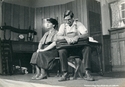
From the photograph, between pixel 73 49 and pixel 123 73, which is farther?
pixel 73 49

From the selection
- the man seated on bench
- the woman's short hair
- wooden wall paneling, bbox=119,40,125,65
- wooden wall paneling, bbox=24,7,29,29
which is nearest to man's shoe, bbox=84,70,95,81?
the man seated on bench

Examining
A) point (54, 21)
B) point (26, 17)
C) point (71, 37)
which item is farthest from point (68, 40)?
point (26, 17)

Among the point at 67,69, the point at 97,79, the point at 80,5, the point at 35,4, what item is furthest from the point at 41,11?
the point at 97,79

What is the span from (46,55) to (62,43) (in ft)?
0.53

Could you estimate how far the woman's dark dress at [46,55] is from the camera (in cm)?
83

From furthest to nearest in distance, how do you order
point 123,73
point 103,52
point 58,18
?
point 58,18 < point 103,52 < point 123,73

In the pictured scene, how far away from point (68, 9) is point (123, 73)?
377 millimetres

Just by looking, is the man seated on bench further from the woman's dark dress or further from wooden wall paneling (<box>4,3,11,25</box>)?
wooden wall paneling (<box>4,3,11,25</box>)

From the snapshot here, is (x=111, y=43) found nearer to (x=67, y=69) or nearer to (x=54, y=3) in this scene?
(x=67, y=69)

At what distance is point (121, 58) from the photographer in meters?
0.62

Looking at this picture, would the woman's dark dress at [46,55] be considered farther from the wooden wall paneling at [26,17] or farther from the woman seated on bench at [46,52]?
the wooden wall paneling at [26,17]

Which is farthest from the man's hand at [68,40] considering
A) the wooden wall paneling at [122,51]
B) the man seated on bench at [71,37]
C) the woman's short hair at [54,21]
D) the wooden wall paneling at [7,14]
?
the wooden wall paneling at [7,14]

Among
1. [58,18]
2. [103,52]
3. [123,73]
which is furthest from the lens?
[58,18]

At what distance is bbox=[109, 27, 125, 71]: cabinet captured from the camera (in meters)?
0.62
